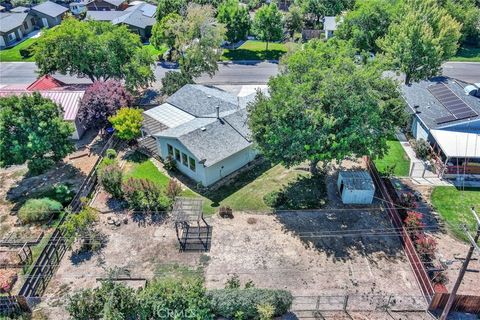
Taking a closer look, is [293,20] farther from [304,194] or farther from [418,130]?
[304,194]

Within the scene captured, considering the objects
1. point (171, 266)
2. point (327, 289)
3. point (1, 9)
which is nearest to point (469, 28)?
point (327, 289)

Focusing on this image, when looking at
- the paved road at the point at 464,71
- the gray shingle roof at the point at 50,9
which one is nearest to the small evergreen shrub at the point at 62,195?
the paved road at the point at 464,71

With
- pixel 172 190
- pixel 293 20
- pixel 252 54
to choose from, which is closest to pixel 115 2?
pixel 252 54

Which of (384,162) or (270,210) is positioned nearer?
(270,210)

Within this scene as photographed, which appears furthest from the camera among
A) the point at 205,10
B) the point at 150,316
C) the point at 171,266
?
the point at 205,10

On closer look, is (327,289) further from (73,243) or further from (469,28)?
(469,28)
